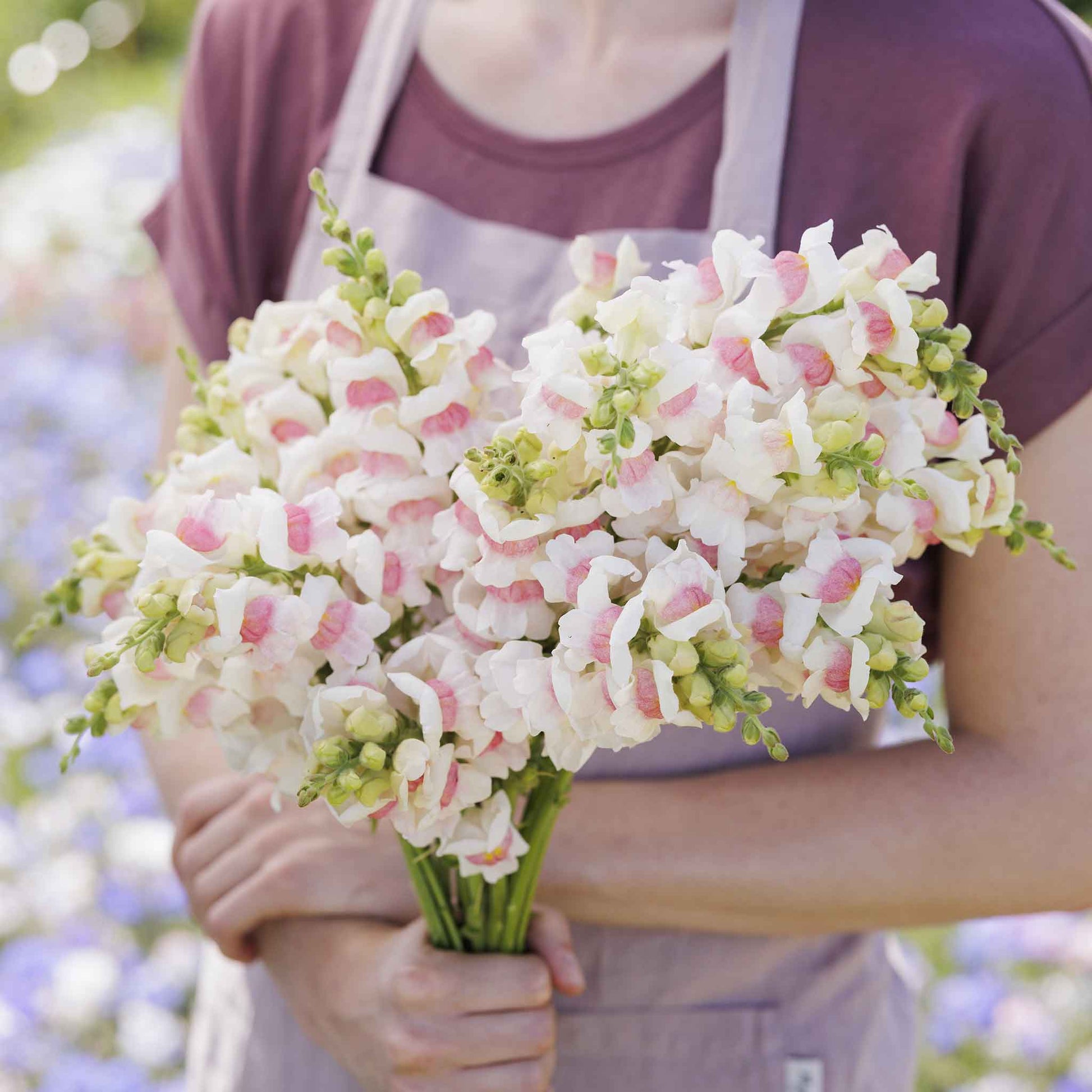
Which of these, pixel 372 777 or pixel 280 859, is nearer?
pixel 372 777

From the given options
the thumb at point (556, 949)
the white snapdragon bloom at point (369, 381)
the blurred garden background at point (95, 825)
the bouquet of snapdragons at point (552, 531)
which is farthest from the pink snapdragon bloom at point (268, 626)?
the blurred garden background at point (95, 825)

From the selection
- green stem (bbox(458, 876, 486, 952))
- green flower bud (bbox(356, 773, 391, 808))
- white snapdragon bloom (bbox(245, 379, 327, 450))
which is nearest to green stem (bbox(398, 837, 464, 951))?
green stem (bbox(458, 876, 486, 952))

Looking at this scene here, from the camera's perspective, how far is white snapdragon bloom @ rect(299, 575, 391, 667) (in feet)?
1.96

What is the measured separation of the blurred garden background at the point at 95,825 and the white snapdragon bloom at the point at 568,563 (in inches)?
46.5

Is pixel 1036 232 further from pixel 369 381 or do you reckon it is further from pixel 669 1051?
pixel 669 1051

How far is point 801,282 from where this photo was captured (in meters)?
0.55

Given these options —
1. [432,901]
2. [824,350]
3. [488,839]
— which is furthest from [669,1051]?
[824,350]

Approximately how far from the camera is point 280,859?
0.92 m

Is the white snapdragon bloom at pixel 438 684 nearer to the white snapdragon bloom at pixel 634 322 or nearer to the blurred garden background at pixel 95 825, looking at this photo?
the white snapdragon bloom at pixel 634 322

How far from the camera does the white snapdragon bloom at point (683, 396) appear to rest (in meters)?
0.53

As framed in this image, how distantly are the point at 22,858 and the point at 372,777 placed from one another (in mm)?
1875

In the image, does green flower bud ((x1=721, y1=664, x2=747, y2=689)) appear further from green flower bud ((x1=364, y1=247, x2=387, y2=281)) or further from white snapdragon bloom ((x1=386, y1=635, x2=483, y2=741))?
green flower bud ((x1=364, y1=247, x2=387, y2=281))

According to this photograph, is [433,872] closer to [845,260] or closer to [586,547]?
[586,547]

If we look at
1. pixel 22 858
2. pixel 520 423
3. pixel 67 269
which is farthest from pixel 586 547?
pixel 67 269
